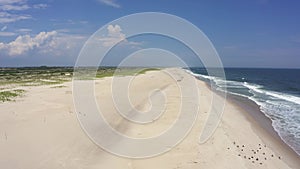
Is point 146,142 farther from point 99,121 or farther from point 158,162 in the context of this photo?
point 99,121

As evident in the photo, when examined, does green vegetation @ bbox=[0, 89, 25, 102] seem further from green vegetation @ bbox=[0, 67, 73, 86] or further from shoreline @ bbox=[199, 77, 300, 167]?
shoreline @ bbox=[199, 77, 300, 167]

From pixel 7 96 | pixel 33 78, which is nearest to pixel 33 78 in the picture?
pixel 33 78

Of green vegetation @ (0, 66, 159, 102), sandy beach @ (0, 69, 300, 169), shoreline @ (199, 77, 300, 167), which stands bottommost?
Answer: shoreline @ (199, 77, 300, 167)

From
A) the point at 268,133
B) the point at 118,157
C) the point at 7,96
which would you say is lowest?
the point at 268,133

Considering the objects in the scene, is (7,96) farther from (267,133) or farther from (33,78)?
(33,78)

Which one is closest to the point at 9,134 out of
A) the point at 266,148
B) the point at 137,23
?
the point at 137,23

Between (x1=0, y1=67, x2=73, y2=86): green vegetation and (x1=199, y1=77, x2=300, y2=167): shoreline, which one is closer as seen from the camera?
(x1=199, y1=77, x2=300, y2=167): shoreline

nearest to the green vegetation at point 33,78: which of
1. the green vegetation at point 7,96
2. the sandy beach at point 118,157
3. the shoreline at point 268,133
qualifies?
the green vegetation at point 7,96

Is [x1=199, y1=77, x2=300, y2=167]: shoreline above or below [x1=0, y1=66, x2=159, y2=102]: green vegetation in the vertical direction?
below

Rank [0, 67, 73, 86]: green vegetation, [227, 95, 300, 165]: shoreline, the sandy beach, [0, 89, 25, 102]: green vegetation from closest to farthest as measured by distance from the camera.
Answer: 1. the sandy beach
2. [227, 95, 300, 165]: shoreline
3. [0, 89, 25, 102]: green vegetation
4. [0, 67, 73, 86]: green vegetation

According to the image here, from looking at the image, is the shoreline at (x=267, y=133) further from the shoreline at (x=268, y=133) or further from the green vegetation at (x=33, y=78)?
the green vegetation at (x=33, y=78)

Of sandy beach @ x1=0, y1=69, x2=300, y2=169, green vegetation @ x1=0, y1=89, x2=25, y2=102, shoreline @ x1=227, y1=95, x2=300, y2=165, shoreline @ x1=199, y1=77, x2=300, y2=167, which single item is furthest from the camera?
green vegetation @ x1=0, y1=89, x2=25, y2=102

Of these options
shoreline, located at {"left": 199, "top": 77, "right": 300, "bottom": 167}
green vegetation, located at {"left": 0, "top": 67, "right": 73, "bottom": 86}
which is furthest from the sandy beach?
green vegetation, located at {"left": 0, "top": 67, "right": 73, "bottom": 86}

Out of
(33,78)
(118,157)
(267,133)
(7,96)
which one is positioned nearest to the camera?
(118,157)
